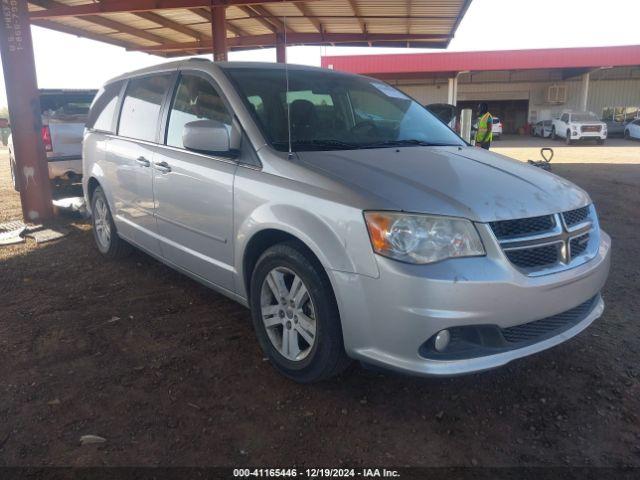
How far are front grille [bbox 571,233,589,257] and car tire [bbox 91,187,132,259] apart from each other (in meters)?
4.03

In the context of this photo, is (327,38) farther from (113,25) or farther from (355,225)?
(355,225)

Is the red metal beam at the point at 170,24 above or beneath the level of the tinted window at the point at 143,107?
above

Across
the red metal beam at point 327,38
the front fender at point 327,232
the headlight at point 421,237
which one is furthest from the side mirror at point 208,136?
the red metal beam at point 327,38

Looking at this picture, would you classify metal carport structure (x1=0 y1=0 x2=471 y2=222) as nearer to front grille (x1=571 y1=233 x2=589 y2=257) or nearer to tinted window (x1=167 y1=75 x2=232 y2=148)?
tinted window (x1=167 y1=75 x2=232 y2=148)

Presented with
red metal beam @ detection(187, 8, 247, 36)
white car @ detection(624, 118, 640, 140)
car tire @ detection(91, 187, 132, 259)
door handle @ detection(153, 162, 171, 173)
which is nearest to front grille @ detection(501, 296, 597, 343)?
door handle @ detection(153, 162, 171, 173)

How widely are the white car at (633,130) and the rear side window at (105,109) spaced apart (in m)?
30.1

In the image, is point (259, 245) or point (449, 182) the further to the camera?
point (259, 245)

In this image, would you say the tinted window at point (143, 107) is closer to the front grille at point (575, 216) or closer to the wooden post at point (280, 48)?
the front grille at point (575, 216)

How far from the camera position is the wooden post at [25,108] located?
6.67 meters

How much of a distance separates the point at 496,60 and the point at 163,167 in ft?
96.8

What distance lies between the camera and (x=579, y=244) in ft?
9.10

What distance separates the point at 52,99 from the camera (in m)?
8.16

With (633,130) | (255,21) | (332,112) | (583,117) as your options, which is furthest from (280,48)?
(633,130)

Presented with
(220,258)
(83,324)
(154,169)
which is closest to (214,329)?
(220,258)
